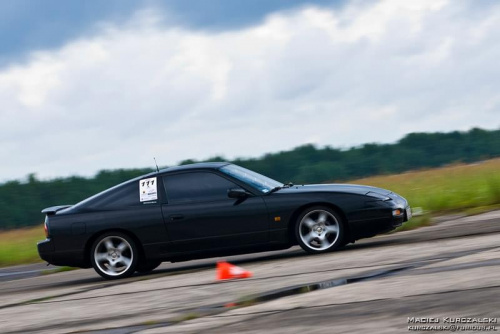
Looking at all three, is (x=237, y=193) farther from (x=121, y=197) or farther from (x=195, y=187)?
(x=121, y=197)

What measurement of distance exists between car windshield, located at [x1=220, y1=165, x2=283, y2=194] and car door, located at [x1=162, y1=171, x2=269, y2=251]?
17 centimetres

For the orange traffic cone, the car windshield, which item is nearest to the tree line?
the car windshield

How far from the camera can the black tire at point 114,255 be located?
12023mm

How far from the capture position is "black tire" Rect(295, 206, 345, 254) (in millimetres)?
11531

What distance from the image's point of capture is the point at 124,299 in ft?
30.8

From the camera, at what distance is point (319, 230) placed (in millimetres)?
11578

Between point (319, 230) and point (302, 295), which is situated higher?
point (319, 230)

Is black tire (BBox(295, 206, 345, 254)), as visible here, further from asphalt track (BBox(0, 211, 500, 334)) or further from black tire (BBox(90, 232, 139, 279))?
black tire (BBox(90, 232, 139, 279))

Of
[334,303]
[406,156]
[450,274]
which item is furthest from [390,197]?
[406,156]

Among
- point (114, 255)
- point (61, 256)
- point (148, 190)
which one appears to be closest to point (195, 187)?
point (148, 190)

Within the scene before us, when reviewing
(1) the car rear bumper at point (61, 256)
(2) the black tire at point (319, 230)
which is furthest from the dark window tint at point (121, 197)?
(2) the black tire at point (319, 230)

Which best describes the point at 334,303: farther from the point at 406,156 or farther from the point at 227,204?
the point at 406,156

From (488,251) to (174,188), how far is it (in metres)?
4.46

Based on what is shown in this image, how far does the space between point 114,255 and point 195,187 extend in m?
1.38
